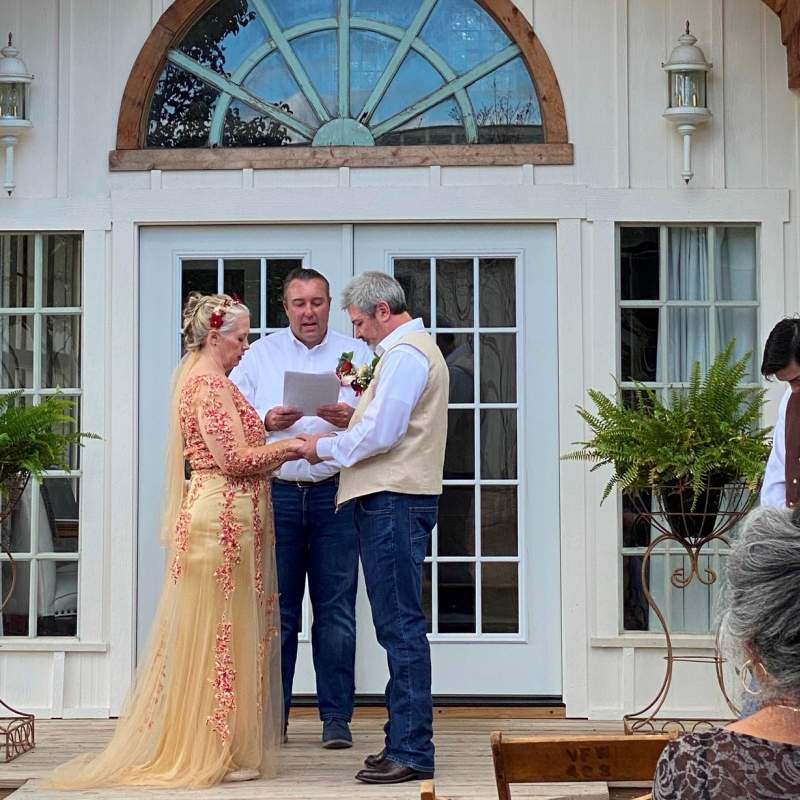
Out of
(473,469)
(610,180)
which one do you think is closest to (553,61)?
(610,180)

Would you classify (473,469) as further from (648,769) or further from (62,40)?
(648,769)

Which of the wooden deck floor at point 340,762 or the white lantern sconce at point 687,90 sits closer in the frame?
the wooden deck floor at point 340,762

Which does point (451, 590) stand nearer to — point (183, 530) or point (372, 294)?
point (183, 530)

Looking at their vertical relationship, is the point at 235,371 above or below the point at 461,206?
below

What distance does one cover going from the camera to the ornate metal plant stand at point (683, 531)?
5332mm

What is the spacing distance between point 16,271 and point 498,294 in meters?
2.07

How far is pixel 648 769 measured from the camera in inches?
104

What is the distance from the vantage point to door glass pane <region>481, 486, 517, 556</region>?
5965 mm

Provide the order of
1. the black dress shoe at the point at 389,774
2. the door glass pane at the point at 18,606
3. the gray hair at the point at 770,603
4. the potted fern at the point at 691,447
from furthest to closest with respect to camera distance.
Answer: the door glass pane at the point at 18,606, the potted fern at the point at 691,447, the black dress shoe at the point at 389,774, the gray hair at the point at 770,603

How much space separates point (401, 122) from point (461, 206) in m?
0.46

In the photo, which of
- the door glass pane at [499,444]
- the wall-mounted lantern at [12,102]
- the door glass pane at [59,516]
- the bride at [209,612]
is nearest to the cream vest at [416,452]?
the bride at [209,612]

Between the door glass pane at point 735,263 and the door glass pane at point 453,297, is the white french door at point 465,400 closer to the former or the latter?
the door glass pane at point 453,297

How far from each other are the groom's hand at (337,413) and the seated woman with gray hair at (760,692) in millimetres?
2952

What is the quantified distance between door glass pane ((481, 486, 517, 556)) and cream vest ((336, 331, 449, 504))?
141 cm
